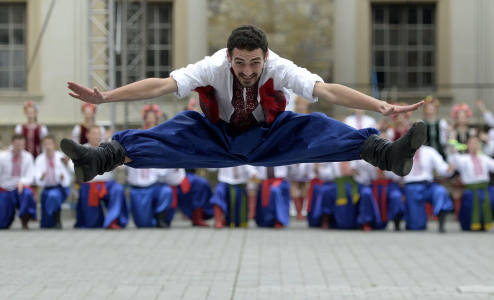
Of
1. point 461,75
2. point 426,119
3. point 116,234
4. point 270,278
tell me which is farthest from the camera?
point 461,75

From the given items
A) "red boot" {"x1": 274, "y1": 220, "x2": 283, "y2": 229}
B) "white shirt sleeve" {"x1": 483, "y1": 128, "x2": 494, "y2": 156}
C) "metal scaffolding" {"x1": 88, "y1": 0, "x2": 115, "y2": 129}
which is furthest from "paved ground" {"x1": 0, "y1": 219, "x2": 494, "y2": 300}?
"metal scaffolding" {"x1": 88, "y1": 0, "x2": 115, "y2": 129}

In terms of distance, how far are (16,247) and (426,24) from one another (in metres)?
10.4

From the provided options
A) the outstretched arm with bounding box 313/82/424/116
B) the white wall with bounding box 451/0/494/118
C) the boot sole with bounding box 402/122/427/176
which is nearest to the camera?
the outstretched arm with bounding box 313/82/424/116

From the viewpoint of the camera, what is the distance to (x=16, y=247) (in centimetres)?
989

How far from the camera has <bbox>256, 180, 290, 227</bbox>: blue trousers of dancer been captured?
1224 centimetres

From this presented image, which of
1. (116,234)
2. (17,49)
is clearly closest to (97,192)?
(116,234)

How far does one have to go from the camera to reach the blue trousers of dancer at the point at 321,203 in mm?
12383

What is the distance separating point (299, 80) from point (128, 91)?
3.94 feet

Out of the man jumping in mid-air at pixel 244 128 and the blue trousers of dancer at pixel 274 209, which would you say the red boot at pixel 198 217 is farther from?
the man jumping in mid-air at pixel 244 128

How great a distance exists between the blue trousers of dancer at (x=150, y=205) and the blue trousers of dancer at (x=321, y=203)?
2064mm

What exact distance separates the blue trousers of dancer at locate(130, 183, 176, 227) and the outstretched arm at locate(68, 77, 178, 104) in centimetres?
652

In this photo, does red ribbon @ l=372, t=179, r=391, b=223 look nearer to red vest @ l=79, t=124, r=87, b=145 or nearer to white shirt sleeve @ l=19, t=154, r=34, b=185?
red vest @ l=79, t=124, r=87, b=145

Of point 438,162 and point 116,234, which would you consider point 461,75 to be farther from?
point 116,234

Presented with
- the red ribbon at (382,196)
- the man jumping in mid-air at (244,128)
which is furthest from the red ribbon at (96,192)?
the man jumping in mid-air at (244,128)
